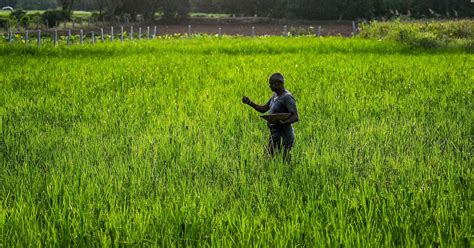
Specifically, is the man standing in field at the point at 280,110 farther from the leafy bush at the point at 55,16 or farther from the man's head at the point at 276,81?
the leafy bush at the point at 55,16

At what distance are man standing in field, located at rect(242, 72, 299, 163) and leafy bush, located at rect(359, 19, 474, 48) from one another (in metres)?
16.3

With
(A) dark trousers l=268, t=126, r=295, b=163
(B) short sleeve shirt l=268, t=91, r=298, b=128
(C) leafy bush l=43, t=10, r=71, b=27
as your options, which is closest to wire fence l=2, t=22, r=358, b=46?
(C) leafy bush l=43, t=10, r=71, b=27

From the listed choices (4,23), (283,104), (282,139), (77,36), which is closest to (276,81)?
(283,104)

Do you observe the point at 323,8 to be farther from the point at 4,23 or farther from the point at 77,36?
the point at 4,23

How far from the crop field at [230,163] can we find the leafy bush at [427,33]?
30.6 ft

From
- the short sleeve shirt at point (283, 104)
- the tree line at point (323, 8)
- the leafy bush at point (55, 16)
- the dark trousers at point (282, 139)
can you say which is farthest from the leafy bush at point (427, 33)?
the leafy bush at point (55, 16)

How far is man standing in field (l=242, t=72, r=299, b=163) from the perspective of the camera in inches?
164

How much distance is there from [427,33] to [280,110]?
17503 millimetres

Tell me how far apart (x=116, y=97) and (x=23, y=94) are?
153 cm

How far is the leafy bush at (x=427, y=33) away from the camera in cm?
1977

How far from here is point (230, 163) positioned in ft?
15.8

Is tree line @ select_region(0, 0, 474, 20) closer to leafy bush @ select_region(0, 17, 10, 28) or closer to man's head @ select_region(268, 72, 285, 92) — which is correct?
leafy bush @ select_region(0, 17, 10, 28)

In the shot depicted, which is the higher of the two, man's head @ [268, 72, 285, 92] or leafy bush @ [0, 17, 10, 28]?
man's head @ [268, 72, 285, 92]

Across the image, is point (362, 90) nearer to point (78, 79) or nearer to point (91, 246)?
point (78, 79)
